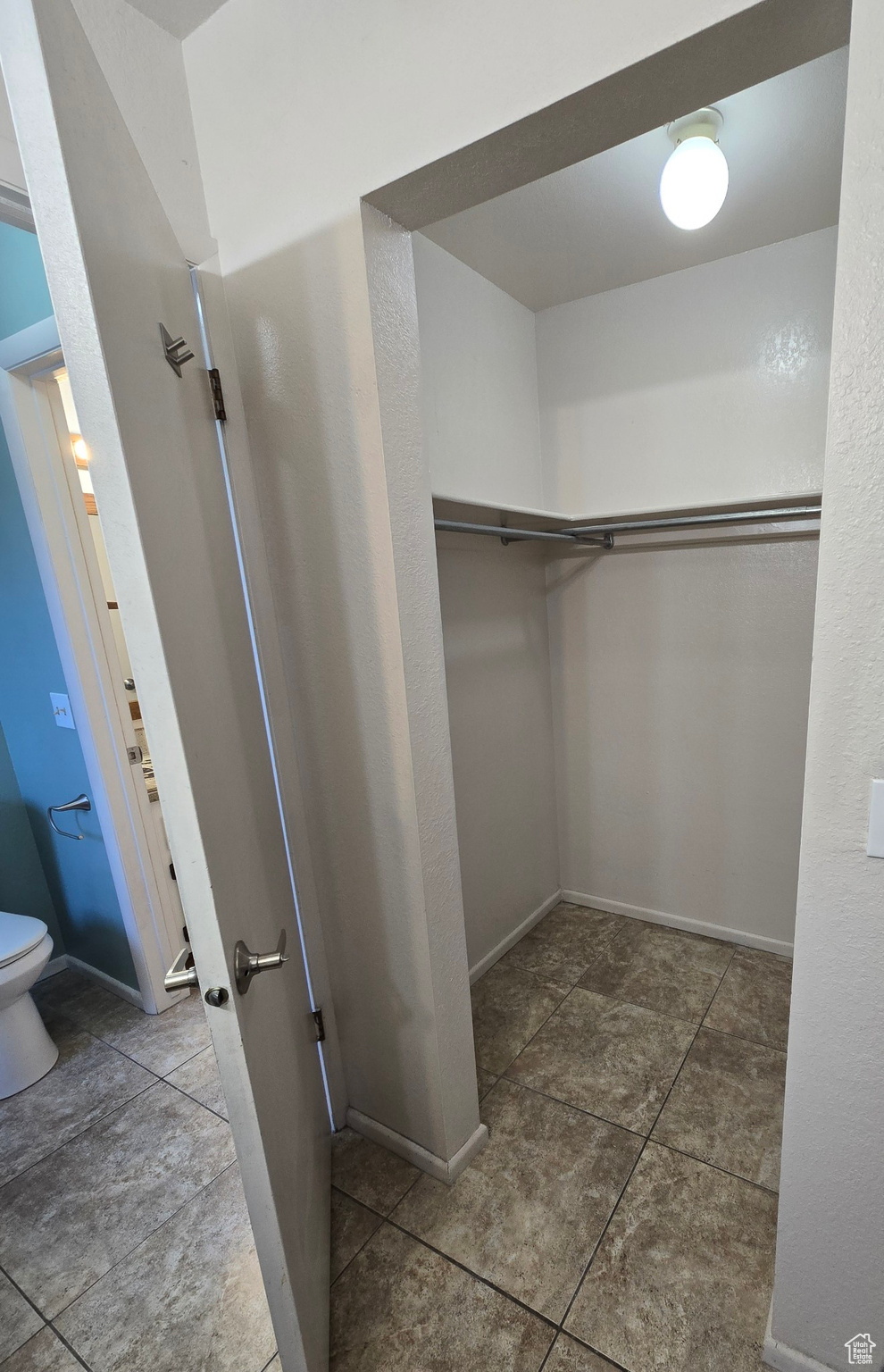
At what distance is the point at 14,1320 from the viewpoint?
50.0 inches

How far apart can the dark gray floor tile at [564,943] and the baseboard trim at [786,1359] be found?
107 centimetres

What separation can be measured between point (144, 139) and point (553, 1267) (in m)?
2.37

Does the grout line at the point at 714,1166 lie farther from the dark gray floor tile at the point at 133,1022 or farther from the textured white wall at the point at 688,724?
the dark gray floor tile at the point at 133,1022

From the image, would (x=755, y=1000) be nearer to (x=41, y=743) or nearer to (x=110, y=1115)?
(x=110, y=1115)

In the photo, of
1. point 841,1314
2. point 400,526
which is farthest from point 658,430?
point 841,1314

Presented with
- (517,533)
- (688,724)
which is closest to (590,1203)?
(688,724)

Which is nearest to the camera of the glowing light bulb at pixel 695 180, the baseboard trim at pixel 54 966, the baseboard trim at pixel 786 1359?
the baseboard trim at pixel 786 1359

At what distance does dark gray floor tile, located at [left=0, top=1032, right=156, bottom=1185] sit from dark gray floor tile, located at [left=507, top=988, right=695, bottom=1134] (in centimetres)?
121

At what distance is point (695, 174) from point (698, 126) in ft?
0.47

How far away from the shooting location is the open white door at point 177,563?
588 mm

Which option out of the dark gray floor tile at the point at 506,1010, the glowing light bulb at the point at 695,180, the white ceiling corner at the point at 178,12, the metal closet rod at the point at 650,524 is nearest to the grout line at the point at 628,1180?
the dark gray floor tile at the point at 506,1010

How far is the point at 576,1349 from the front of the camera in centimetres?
112

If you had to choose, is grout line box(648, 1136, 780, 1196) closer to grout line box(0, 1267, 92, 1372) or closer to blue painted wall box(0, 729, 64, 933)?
grout line box(0, 1267, 92, 1372)

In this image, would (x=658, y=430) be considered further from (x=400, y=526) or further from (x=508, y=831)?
(x=508, y=831)
